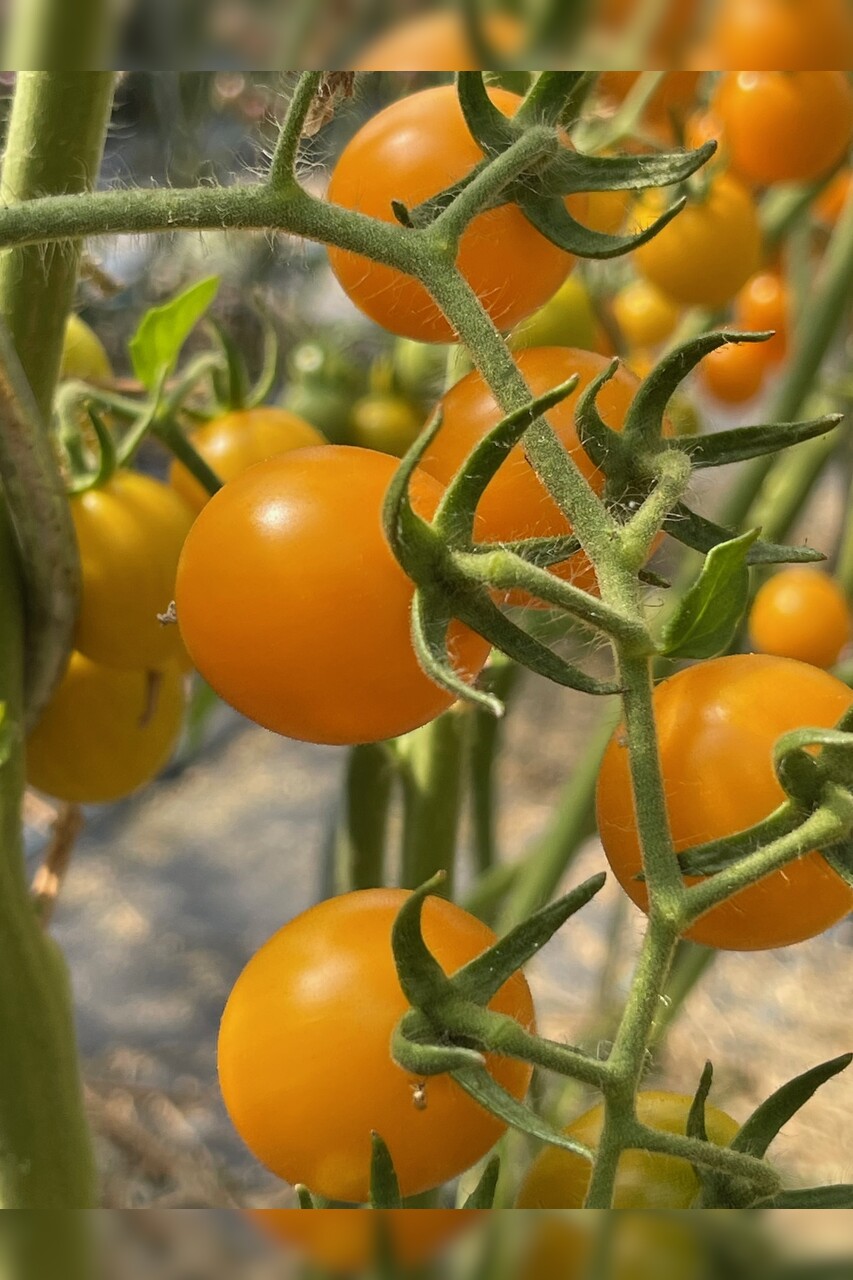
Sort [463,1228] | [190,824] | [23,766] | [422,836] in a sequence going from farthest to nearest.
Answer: [190,824]
[422,836]
[23,766]
[463,1228]

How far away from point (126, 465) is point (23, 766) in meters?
0.13

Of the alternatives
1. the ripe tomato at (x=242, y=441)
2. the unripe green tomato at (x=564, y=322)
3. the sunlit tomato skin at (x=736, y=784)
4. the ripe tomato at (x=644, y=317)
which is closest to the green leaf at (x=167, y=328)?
the ripe tomato at (x=242, y=441)

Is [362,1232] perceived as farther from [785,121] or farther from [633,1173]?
[785,121]

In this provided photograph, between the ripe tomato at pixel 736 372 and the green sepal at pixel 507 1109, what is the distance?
634 mm

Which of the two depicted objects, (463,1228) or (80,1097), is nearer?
(463,1228)

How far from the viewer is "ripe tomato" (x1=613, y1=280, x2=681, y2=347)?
0.79m

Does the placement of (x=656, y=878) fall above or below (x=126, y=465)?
below

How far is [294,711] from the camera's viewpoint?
0.84 ft

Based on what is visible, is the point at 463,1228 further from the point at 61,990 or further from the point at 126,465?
the point at 126,465

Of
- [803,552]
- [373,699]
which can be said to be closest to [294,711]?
[373,699]

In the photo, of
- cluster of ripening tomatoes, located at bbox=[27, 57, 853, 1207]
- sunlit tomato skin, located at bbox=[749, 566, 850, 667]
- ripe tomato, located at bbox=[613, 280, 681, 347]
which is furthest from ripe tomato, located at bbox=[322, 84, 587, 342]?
ripe tomato, located at bbox=[613, 280, 681, 347]

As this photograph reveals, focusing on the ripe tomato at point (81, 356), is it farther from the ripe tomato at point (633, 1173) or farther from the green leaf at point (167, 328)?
the ripe tomato at point (633, 1173)

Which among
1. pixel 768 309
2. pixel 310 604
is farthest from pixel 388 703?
pixel 768 309

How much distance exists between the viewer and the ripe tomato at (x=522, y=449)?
10.8 inches
